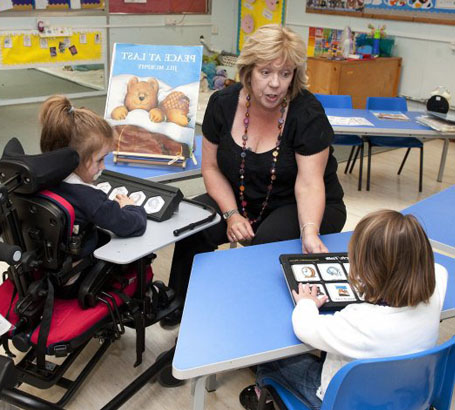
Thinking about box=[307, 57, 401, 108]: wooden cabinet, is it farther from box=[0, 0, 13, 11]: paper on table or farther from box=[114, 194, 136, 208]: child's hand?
box=[114, 194, 136, 208]: child's hand

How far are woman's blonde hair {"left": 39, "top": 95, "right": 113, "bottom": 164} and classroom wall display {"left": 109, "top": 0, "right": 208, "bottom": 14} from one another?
5.40m

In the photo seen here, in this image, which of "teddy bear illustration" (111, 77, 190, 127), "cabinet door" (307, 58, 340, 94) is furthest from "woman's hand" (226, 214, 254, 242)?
"cabinet door" (307, 58, 340, 94)

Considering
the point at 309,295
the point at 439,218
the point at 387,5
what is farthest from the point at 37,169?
the point at 387,5

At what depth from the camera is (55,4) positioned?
6105 mm

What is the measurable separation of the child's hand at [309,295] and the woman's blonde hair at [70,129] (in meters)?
0.78

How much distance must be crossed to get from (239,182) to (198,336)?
1040 mm

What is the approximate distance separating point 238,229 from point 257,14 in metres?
6.08

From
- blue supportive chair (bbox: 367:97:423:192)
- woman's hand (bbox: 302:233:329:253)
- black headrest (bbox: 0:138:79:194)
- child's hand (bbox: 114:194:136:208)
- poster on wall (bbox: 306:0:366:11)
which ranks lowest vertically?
blue supportive chair (bbox: 367:97:423:192)

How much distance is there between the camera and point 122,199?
1.93m

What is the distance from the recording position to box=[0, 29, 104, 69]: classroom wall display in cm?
592

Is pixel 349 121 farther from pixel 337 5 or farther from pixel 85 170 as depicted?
pixel 337 5

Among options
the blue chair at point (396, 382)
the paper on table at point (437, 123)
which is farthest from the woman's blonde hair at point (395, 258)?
the paper on table at point (437, 123)

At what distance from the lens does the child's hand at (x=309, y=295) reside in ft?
4.73

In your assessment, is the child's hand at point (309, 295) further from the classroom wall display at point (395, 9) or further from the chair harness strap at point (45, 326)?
the classroom wall display at point (395, 9)
